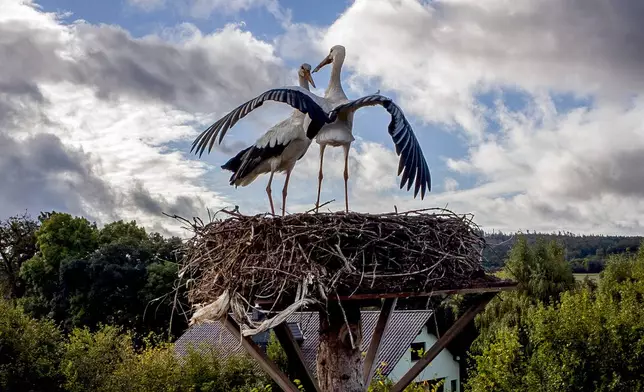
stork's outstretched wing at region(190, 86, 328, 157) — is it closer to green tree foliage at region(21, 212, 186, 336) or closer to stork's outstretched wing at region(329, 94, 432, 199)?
stork's outstretched wing at region(329, 94, 432, 199)

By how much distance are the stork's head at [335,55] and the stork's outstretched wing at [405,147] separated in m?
1.00

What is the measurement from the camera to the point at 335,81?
709cm

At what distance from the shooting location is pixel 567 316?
16.9 meters

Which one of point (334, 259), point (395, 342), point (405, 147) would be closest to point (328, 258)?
point (334, 259)

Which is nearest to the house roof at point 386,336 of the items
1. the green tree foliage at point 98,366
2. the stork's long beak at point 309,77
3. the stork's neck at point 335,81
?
the green tree foliage at point 98,366

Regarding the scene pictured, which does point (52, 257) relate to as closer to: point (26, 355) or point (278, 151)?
point (26, 355)

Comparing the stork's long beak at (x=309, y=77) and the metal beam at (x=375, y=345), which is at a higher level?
the stork's long beak at (x=309, y=77)

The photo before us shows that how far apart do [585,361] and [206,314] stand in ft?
41.4

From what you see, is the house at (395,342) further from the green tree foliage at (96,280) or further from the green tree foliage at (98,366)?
the green tree foliage at (96,280)

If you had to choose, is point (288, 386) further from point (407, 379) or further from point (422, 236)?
point (422, 236)

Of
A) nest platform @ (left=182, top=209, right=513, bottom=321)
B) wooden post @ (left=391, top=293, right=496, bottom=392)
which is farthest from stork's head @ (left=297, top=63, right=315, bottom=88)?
wooden post @ (left=391, top=293, right=496, bottom=392)

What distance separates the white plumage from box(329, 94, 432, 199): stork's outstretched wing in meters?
0.90

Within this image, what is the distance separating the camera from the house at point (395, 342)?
23.5 m

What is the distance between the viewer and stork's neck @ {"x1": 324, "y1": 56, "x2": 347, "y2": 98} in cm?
700
